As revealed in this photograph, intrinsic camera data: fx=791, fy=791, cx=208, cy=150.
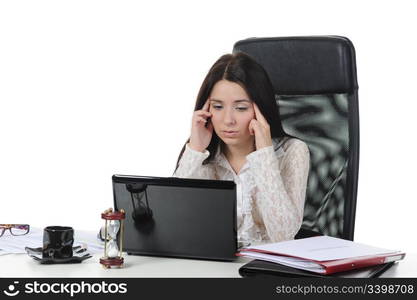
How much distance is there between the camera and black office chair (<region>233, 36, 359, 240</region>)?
2615 mm

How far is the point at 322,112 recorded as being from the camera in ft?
8.79

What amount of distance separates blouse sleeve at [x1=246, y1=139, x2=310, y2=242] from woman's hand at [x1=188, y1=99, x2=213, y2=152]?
23cm

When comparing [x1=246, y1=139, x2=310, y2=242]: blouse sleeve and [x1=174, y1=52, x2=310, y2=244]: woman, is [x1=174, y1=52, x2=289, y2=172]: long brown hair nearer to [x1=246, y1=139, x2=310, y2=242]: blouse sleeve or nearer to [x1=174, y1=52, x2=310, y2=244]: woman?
[x1=174, y1=52, x2=310, y2=244]: woman

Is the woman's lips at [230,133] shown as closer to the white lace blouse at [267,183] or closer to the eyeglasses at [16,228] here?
the white lace blouse at [267,183]

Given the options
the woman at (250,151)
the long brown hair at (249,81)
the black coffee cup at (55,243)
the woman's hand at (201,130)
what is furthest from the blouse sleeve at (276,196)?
the black coffee cup at (55,243)

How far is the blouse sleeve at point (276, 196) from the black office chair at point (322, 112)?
17cm

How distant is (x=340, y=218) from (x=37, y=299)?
3.86 ft

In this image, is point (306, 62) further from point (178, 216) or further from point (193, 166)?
point (178, 216)

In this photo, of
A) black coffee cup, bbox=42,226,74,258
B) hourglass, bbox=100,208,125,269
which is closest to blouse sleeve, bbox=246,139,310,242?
hourglass, bbox=100,208,125,269

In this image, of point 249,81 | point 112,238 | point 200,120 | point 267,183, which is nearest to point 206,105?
point 200,120

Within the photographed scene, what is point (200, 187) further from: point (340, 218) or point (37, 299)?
point (340, 218)

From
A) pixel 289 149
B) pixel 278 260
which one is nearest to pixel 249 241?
pixel 289 149

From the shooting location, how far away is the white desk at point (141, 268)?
195cm

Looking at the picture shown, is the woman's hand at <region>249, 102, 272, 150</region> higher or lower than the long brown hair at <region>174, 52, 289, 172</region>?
lower
